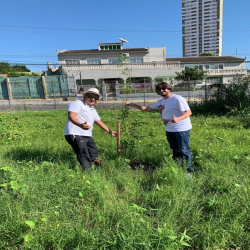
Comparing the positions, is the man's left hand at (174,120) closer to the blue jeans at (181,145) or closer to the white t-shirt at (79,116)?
the blue jeans at (181,145)

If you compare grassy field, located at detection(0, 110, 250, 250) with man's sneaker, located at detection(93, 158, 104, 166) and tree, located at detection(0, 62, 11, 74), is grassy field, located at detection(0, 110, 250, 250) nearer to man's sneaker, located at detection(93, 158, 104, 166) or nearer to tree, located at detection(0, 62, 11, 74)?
man's sneaker, located at detection(93, 158, 104, 166)

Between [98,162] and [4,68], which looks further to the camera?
[4,68]

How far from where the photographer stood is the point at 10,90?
22734mm

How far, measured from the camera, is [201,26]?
11894 cm

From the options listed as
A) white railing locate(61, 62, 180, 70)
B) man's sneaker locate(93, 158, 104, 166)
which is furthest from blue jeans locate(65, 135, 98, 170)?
white railing locate(61, 62, 180, 70)

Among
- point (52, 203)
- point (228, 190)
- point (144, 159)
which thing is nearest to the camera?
point (52, 203)

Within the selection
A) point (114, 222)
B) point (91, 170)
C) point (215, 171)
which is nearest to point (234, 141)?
point (215, 171)

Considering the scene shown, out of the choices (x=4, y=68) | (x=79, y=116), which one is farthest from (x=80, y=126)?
(x=4, y=68)

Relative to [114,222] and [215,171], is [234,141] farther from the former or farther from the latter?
[114,222]

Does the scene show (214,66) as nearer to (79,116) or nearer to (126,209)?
(79,116)

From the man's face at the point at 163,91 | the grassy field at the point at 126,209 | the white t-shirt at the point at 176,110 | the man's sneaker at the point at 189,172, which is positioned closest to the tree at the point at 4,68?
the grassy field at the point at 126,209

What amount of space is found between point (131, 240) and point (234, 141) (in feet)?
13.7

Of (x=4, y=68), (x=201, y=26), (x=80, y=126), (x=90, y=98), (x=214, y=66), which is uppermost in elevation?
(x=201, y=26)

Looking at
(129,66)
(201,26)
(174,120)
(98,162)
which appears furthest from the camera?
(201,26)
